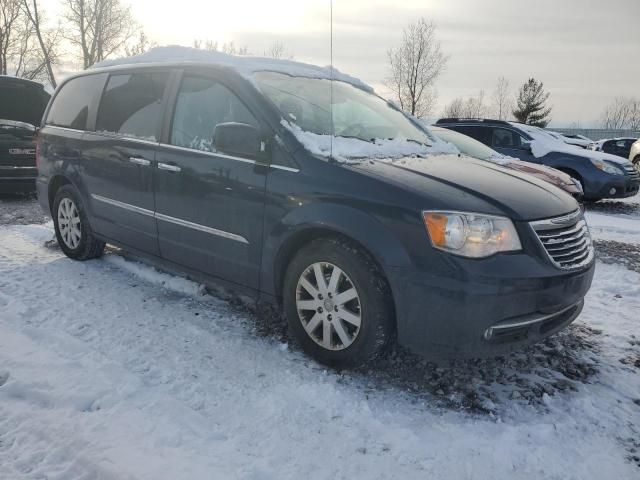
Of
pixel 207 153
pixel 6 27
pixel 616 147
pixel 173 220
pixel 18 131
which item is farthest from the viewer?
pixel 6 27

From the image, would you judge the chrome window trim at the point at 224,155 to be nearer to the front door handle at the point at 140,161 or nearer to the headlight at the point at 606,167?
the front door handle at the point at 140,161

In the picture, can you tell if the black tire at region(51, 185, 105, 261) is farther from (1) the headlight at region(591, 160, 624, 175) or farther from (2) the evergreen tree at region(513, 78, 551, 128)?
(2) the evergreen tree at region(513, 78, 551, 128)

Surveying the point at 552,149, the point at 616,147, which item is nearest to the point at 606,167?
the point at 552,149

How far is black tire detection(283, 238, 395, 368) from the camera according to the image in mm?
2693

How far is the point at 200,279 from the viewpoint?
368 centimetres

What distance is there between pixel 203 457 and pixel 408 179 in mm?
1711

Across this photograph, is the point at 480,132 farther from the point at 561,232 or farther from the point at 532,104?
the point at 532,104

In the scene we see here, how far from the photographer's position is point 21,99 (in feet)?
26.8

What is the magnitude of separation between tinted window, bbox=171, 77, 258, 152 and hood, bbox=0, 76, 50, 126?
229 inches

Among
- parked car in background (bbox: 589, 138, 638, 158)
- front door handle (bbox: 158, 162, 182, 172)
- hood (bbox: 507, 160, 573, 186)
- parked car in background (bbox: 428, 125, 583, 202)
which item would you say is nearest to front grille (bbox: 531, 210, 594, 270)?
front door handle (bbox: 158, 162, 182, 172)

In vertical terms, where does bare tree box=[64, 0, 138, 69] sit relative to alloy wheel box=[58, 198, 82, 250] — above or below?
above

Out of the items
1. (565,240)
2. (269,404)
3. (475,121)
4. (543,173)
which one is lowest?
(269,404)

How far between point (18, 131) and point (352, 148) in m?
6.67

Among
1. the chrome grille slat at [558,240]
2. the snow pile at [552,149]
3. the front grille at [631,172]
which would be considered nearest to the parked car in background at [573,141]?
the snow pile at [552,149]
